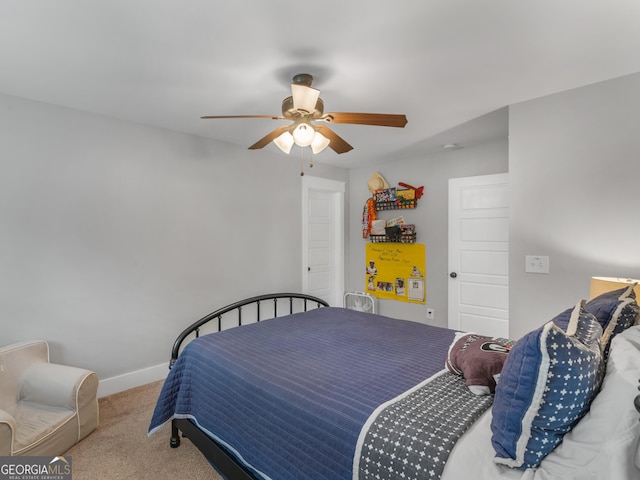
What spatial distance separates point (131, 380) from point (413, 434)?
2802 millimetres

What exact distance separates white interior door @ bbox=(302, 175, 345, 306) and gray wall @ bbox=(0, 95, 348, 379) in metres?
0.66

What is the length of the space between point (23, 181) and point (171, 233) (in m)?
1.13

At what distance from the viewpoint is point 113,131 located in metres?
2.91

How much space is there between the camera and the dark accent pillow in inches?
53.5

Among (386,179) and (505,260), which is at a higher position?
(386,179)

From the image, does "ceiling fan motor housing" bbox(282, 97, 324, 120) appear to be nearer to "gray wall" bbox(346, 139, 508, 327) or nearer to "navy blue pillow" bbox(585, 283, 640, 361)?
"navy blue pillow" bbox(585, 283, 640, 361)

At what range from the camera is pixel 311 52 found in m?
1.89

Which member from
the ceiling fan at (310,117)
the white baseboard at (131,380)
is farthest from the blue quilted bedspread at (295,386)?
the ceiling fan at (310,117)

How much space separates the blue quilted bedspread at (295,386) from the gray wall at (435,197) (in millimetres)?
1763

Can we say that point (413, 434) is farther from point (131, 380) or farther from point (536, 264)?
point (131, 380)

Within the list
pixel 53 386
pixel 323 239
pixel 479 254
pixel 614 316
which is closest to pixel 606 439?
pixel 614 316

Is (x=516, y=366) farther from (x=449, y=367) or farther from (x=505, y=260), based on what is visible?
(x=505, y=260)

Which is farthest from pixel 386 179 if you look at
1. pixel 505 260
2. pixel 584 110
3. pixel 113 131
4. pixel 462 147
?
pixel 113 131

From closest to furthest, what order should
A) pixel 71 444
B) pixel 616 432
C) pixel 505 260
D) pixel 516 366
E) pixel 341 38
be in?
pixel 616 432 → pixel 516 366 → pixel 341 38 → pixel 71 444 → pixel 505 260
